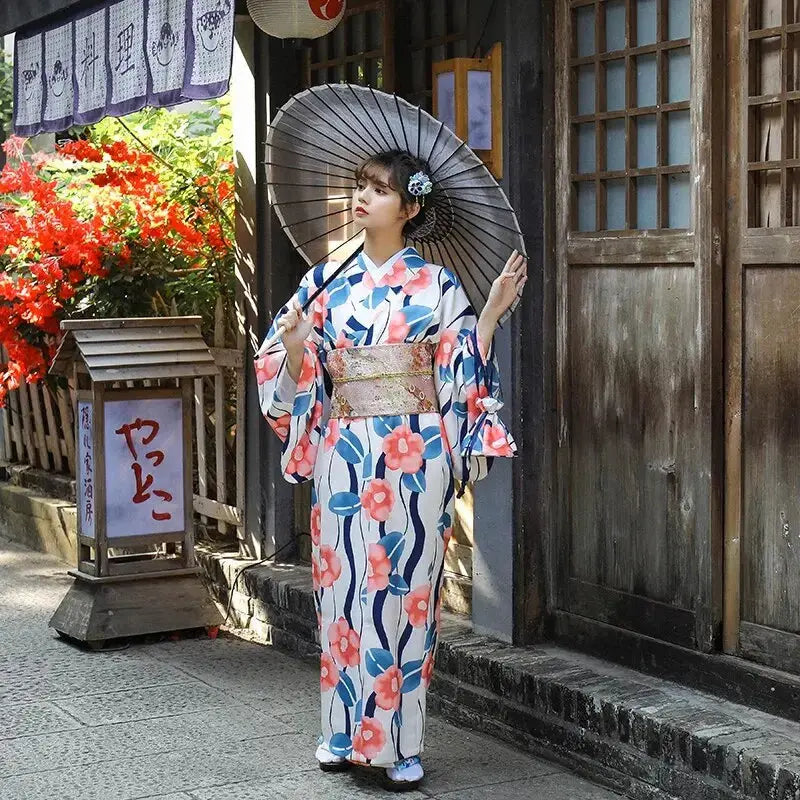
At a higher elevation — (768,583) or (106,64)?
(106,64)

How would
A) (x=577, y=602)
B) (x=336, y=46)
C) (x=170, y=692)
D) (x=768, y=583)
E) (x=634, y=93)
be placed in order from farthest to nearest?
(x=336, y=46) → (x=170, y=692) → (x=577, y=602) → (x=634, y=93) → (x=768, y=583)

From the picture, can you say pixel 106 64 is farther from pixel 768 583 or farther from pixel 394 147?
pixel 768 583

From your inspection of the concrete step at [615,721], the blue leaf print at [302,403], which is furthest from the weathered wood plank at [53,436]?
the blue leaf print at [302,403]

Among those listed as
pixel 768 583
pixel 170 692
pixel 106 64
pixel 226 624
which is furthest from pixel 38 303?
pixel 768 583

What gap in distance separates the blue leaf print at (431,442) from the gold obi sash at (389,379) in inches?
2.9

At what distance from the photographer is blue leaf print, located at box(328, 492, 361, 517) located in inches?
209

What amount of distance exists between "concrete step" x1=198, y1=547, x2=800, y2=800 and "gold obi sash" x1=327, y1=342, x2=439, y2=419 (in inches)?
49.0

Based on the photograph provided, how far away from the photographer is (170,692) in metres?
6.59

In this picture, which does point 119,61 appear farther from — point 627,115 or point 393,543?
point 393,543

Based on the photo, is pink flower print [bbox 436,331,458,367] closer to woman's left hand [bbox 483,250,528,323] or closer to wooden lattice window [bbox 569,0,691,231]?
woman's left hand [bbox 483,250,528,323]

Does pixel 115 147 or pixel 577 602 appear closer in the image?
pixel 577 602

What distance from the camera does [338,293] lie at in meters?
5.37

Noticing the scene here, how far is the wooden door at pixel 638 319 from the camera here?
534 centimetres

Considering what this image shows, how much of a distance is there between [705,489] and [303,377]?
1.54 metres
